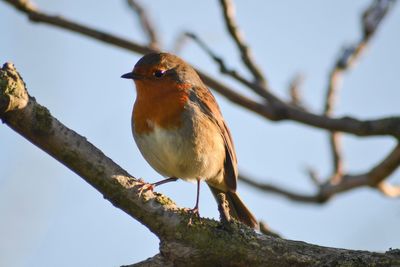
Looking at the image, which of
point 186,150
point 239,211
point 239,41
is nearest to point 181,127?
point 186,150

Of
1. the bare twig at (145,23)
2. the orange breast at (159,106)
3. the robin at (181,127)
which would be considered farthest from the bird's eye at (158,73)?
the bare twig at (145,23)

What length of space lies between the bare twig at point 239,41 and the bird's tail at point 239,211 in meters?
1.07

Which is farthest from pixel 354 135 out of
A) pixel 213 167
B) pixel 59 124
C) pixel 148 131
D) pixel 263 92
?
pixel 59 124

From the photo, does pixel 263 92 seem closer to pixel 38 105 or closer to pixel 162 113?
pixel 162 113

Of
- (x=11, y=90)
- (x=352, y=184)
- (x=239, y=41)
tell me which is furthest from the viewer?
(x=352, y=184)

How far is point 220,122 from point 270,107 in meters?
0.61

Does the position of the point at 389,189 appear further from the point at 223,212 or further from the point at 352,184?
the point at 223,212

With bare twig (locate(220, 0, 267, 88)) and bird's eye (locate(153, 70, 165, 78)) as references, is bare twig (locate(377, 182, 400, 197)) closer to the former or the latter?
bare twig (locate(220, 0, 267, 88))

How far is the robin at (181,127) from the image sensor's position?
5023 millimetres

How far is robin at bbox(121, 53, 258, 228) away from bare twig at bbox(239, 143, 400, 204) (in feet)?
1.80

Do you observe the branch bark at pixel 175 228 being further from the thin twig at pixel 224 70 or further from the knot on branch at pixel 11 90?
→ the thin twig at pixel 224 70

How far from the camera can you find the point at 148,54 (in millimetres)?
5434

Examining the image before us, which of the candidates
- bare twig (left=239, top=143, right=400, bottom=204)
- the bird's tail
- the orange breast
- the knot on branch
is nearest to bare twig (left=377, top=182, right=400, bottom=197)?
bare twig (left=239, top=143, right=400, bottom=204)

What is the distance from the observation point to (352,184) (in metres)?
5.58
